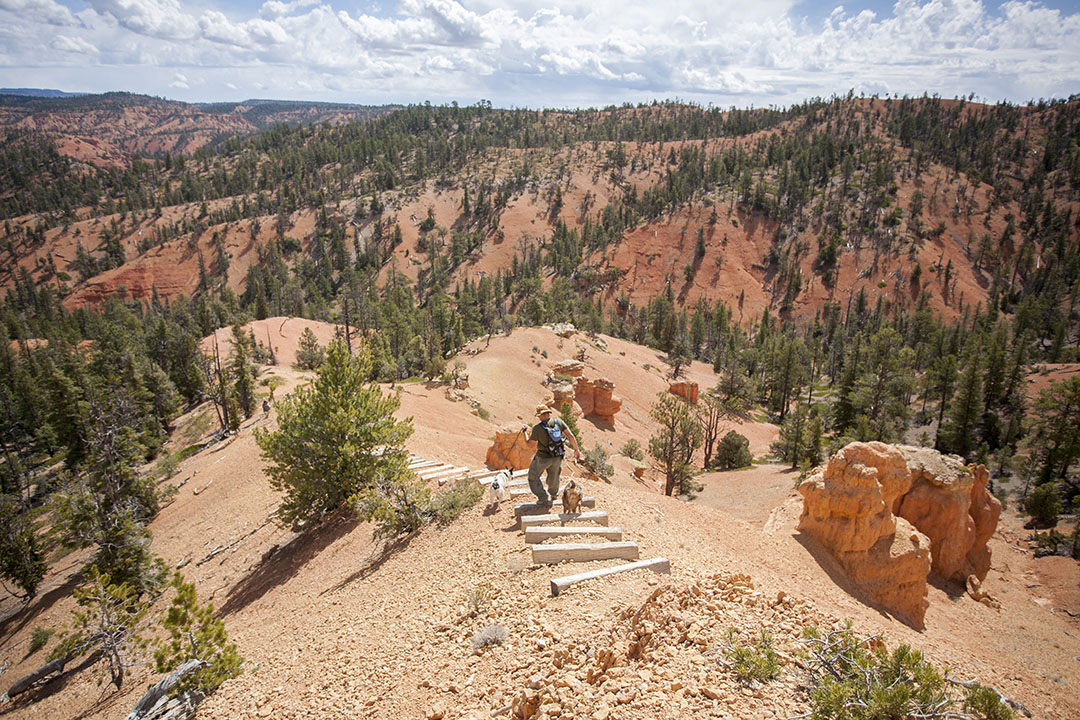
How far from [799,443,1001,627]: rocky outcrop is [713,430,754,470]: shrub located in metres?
24.2

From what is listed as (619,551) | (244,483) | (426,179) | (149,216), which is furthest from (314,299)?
(619,551)

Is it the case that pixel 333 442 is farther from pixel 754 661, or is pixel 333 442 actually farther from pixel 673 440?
pixel 673 440

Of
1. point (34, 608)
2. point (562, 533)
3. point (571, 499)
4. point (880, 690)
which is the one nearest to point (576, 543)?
point (562, 533)

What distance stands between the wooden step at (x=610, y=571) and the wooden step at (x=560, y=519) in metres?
1.90

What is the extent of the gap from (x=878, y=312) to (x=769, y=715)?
116 metres

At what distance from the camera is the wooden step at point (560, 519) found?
410 inches

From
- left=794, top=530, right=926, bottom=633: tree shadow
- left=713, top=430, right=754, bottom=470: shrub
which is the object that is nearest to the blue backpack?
left=794, top=530, right=926, bottom=633: tree shadow

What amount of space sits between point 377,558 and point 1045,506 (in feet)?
139

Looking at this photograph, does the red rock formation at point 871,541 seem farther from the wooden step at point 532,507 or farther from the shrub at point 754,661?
the shrub at point 754,661

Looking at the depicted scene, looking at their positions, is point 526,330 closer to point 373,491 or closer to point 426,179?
point 373,491

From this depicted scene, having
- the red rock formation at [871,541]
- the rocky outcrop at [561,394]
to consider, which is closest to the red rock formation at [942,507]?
the red rock formation at [871,541]

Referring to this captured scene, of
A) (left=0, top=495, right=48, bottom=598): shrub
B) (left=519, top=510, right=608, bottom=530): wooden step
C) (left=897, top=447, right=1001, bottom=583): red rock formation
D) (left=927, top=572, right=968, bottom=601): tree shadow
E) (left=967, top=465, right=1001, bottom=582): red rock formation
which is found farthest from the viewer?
(left=0, top=495, right=48, bottom=598): shrub

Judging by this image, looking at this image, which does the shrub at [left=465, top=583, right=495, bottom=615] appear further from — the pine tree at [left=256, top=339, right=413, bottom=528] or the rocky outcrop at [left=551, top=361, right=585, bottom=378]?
the rocky outcrop at [left=551, top=361, right=585, bottom=378]

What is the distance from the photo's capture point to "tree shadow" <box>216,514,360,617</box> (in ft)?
45.2
